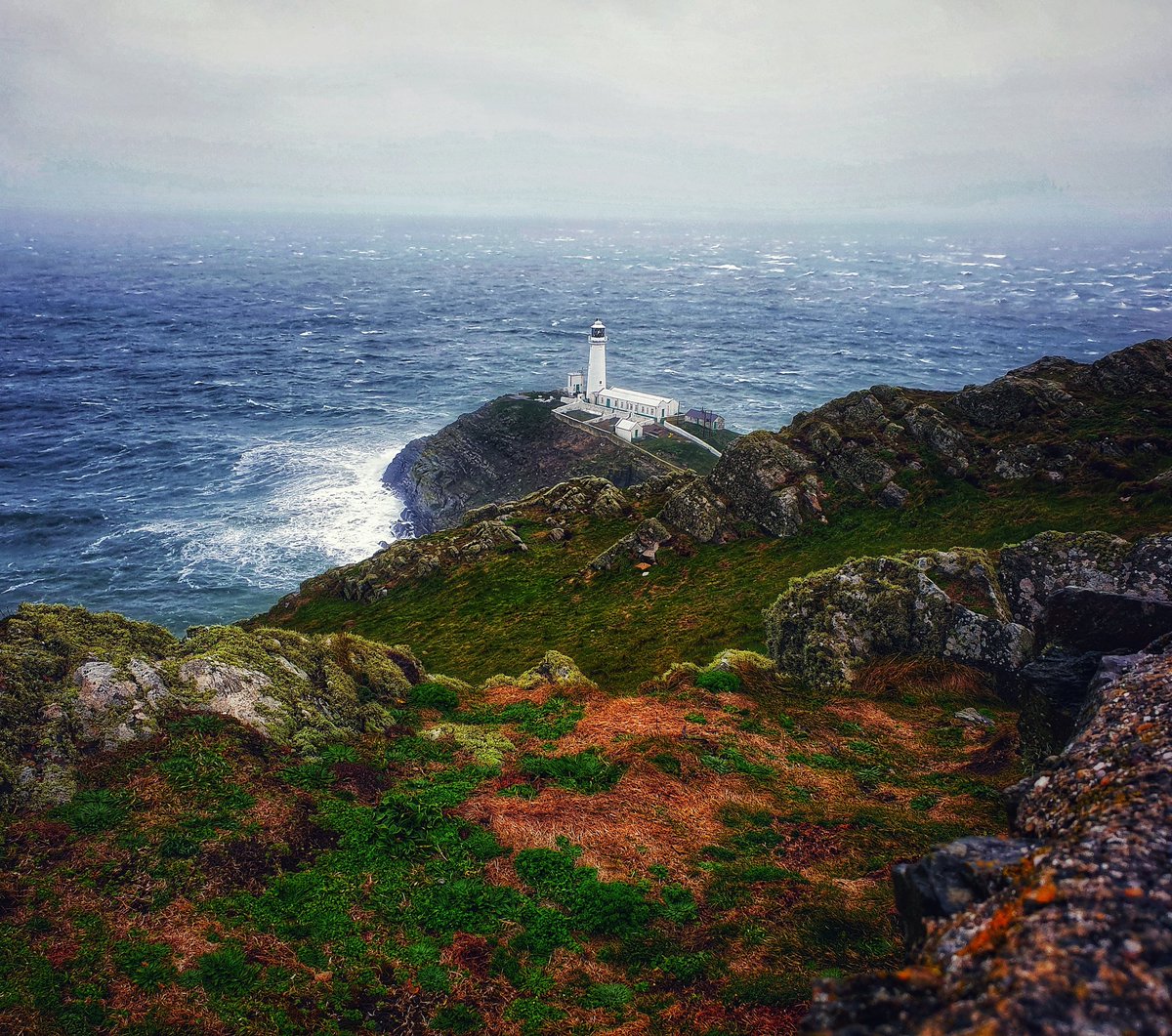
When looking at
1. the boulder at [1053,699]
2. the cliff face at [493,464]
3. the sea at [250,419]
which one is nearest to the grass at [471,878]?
the boulder at [1053,699]

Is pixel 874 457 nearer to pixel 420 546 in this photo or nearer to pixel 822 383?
pixel 420 546

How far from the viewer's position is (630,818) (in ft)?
44.9

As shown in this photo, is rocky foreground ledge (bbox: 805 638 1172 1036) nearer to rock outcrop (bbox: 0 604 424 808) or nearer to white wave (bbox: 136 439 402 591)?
rock outcrop (bbox: 0 604 424 808)

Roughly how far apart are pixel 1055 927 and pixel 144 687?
16225 mm

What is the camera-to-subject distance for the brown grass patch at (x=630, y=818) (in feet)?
41.1

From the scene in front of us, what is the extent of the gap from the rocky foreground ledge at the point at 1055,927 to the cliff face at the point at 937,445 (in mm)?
28851

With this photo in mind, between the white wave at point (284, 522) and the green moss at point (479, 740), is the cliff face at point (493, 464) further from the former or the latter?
the green moss at point (479, 740)

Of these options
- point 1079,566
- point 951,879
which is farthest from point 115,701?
point 1079,566

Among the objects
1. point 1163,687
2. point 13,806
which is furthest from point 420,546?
point 1163,687

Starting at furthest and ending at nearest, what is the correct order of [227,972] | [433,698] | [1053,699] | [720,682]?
1. [720,682]
2. [433,698]
3. [1053,699]
4. [227,972]

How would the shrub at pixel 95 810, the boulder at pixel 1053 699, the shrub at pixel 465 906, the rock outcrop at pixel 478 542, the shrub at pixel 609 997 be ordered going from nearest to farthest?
the shrub at pixel 609 997, the shrub at pixel 465 906, the shrub at pixel 95 810, the boulder at pixel 1053 699, the rock outcrop at pixel 478 542

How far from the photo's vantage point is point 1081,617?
13414 mm

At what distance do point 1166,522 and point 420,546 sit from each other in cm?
4063

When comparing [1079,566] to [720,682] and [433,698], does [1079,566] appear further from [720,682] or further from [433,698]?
[433,698]
